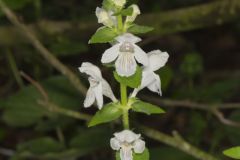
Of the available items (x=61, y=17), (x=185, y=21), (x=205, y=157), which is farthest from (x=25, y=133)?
(x=205, y=157)

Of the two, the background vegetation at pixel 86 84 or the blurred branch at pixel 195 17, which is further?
the blurred branch at pixel 195 17

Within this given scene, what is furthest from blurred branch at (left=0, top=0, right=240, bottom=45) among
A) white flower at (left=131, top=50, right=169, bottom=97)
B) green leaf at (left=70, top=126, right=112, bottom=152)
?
white flower at (left=131, top=50, right=169, bottom=97)

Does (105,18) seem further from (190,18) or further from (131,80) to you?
(190,18)

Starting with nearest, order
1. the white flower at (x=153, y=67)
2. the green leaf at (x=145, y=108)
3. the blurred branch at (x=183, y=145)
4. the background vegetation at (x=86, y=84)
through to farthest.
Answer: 1. the green leaf at (x=145, y=108)
2. the white flower at (x=153, y=67)
3. the blurred branch at (x=183, y=145)
4. the background vegetation at (x=86, y=84)

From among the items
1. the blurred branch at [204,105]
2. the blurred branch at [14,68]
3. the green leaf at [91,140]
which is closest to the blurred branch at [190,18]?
the blurred branch at [14,68]

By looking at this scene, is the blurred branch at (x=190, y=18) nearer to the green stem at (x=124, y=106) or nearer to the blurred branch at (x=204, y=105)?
the blurred branch at (x=204, y=105)

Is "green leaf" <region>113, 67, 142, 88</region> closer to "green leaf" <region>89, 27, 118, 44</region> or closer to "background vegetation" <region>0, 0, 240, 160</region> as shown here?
"green leaf" <region>89, 27, 118, 44</region>

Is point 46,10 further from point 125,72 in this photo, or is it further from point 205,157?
point 125,72

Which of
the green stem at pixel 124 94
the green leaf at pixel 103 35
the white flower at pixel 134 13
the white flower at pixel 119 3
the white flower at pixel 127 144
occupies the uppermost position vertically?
the white flower at pixel 119 3
